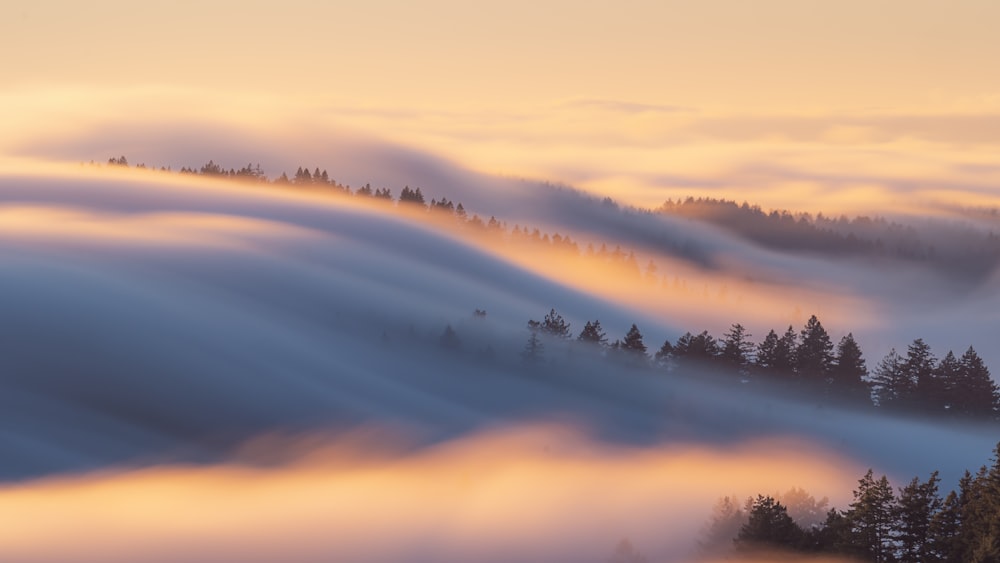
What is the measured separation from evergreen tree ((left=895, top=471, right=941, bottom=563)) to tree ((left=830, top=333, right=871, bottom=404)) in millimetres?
86789

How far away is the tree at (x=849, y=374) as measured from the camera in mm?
170825

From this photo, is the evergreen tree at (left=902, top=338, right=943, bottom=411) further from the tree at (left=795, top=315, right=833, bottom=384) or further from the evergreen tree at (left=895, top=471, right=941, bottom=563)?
the evergreen tree at (left=895, top=471, right=941, bottom=563)

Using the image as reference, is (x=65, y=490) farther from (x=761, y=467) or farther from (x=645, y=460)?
(x=761, y=467)

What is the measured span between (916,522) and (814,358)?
8799 cm

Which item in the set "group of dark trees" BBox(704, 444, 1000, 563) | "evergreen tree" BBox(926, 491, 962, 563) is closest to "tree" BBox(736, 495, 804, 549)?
"group of dark trees" BBox(704, 444, 1000, 563)

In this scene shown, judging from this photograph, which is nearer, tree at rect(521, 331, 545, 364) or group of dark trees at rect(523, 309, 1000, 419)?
group of dark trees at rect(523, 309, 1000, 419)

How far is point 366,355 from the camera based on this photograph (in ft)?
614

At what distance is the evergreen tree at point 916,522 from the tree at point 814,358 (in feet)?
284

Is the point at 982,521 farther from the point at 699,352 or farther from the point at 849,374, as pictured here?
the point at 699,352

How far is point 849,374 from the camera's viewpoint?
570 ft

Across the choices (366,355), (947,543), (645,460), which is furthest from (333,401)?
(947,543)

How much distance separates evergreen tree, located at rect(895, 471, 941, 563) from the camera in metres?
83.6

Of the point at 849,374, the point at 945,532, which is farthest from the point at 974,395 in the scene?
the point at 945,532

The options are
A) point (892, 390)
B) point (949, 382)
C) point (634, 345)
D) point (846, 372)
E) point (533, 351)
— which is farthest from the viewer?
point (634, 345)
